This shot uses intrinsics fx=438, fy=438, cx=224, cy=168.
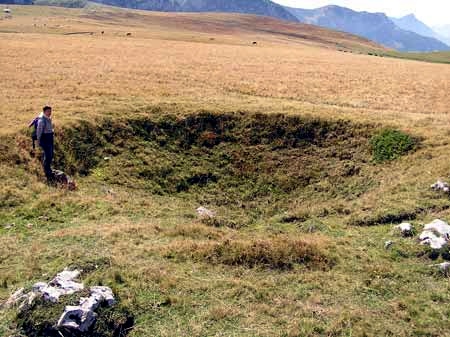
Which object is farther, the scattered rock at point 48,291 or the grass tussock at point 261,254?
the grass tussock at point 261,254

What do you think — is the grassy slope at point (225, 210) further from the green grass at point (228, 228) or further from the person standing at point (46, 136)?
the person standing at point (46, 136)

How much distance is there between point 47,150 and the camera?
20375mm

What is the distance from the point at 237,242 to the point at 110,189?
8309 millimetres

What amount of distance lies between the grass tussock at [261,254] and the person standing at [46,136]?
9.02 metres

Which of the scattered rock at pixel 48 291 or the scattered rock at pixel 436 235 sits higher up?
the scattered rock at pixel 436 235

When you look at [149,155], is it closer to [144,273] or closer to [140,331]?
[144,273]

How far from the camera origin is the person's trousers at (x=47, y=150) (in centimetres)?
2033

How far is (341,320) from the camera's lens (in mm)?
11969

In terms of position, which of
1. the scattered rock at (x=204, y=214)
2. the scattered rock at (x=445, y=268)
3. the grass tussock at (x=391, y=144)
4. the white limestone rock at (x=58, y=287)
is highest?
the grass tussock at (x=391, y=144)

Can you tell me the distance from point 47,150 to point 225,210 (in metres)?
8.99

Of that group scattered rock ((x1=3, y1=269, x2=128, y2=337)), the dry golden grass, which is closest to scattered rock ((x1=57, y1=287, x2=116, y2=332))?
scattered rock ((x1=3, y1=269, x2=128, y2=337))

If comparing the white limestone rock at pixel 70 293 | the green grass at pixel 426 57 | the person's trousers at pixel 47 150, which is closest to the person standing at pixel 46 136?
the person's trousers at pixel 47 150

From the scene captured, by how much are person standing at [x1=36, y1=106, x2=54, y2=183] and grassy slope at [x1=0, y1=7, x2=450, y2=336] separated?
2.23ft

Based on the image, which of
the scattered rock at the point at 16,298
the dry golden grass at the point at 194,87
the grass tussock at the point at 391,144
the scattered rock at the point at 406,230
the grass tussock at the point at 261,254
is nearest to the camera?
the scattered rock at the point at 16,298
